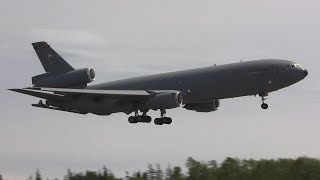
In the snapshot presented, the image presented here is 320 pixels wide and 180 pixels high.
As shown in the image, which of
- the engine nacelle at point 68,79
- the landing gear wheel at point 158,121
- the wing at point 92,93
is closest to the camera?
the wing at point 92,93

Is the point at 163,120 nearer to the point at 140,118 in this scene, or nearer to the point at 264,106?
the point at 140,118

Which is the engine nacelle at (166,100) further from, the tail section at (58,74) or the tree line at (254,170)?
the tree line at (254,170)

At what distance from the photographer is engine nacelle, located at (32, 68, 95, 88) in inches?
2712

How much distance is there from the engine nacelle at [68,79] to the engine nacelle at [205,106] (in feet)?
36.2

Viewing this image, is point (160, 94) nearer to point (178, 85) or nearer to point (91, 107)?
point (178, 85)

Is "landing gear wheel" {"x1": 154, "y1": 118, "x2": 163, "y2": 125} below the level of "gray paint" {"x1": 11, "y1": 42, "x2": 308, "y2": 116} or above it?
below

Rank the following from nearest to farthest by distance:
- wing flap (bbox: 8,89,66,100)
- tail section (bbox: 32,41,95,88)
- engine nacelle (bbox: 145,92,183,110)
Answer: engine nacelle (bbox: 145,92,183,110) < wing flap (bbox: 8,89,66,100) < tail section (bbox: 32,41,95,88)

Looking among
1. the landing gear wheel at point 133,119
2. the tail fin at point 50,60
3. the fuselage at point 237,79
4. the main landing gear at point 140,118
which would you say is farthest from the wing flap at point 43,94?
the fuselage at point 237,79

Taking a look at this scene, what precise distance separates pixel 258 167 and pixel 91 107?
103 metres

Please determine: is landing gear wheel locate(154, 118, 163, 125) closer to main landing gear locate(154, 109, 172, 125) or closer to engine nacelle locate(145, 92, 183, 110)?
main landing gear locate(154, 109, 172, 125)

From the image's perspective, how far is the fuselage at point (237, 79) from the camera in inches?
2447

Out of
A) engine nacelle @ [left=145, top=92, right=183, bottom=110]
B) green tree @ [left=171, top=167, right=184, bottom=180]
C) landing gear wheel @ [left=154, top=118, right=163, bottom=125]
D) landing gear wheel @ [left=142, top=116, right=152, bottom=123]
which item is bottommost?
green tree @ [left=171, top=167, right=184, bottom=180]

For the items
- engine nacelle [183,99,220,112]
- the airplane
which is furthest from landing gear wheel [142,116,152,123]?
engine nacelle [183,99,220,112]

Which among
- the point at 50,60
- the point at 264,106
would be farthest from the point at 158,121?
the point at 50,60
